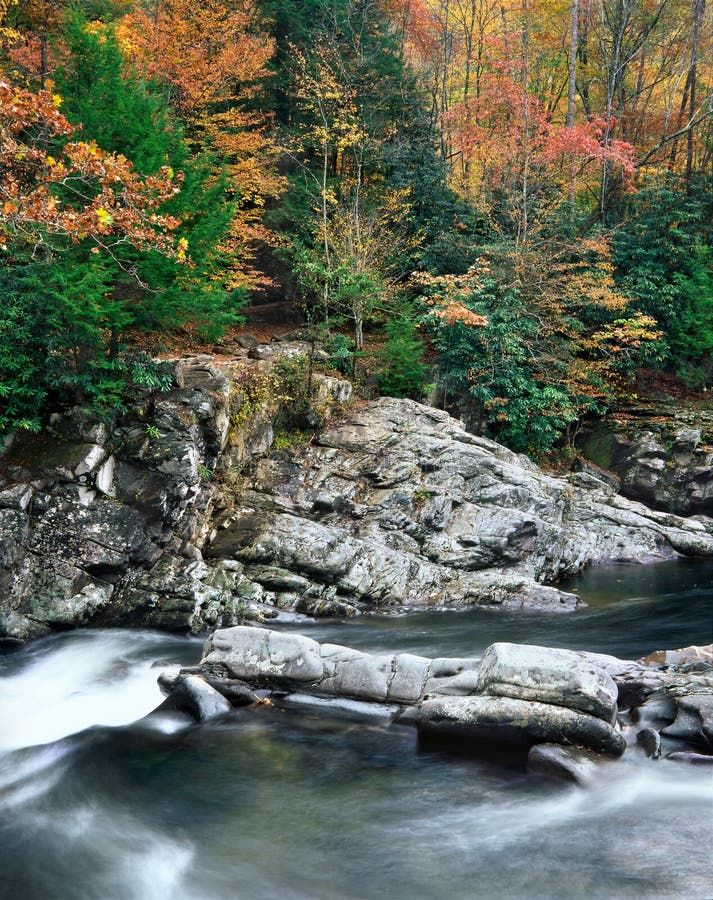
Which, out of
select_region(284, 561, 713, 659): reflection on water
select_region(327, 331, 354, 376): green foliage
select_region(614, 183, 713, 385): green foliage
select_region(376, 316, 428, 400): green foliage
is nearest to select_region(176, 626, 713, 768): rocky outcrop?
select_region(284, 561, 713, 659): reflection on water

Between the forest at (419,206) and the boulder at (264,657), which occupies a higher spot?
the forest at (419,206)

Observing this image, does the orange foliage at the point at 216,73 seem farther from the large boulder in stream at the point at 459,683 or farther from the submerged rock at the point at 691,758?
the submerged rock at the point at 691,758

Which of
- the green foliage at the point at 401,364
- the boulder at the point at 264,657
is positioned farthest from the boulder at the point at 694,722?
the green foliage at the point at 401,364

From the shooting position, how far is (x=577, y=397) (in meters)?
17.8

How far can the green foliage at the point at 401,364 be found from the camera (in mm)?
16469

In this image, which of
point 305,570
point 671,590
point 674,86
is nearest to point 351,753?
point 305,570

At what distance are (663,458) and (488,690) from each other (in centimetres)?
1302

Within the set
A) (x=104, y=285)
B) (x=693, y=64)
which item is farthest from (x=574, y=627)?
(x=693, y=64)

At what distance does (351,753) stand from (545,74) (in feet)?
91.7

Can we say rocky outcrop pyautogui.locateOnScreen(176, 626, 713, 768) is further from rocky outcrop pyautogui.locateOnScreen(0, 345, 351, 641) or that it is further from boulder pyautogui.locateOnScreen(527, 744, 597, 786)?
rocky outcrop pyautogui.locateOnScreen(0, 345, 351, 641)

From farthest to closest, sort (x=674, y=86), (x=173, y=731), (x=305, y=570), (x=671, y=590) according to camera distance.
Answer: (x=674, y=86) → (x=671, y=590) → (x=305, y=570) → (x=173, y=731)

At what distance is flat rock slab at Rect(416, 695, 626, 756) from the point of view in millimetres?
6023

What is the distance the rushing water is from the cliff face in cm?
207

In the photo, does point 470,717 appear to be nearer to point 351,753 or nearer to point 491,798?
point 491,798
